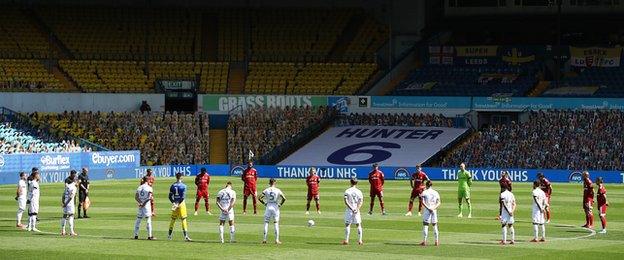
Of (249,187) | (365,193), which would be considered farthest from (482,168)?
(249,187)

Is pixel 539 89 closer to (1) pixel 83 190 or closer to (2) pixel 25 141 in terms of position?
(2) pixel 25 141

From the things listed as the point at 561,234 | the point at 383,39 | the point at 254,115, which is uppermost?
the point at 383,39

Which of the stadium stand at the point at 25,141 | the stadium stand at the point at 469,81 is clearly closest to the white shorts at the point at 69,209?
the stadium stand at the point at 25,141

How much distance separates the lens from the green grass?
32.8m

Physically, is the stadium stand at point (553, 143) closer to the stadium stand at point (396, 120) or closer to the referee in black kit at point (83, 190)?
the stadium stand at point (396, 120)

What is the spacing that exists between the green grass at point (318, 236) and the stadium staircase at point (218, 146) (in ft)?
87.9

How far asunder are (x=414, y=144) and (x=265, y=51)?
53.8ft

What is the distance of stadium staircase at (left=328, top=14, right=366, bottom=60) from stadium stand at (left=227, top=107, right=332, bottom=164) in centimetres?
701

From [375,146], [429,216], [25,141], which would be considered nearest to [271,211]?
[429,216]

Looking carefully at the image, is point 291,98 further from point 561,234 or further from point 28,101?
point 561,234

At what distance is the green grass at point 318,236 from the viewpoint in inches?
1291

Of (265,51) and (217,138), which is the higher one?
(265,51)

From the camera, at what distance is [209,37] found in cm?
9256

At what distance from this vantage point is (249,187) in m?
46.3
